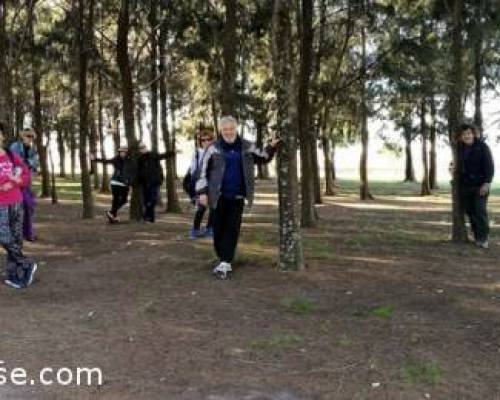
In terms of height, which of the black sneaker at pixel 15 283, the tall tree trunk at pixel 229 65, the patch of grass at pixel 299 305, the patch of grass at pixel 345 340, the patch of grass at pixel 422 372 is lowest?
the patch of grass at pixel 422 372

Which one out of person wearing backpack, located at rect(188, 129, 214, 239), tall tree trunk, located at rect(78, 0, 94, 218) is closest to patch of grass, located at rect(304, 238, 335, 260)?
person wearing backpack, located at rect(188, 129, 214, 239)

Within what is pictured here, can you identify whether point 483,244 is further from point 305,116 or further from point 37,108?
point 37,108

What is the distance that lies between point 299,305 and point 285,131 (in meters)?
2.46

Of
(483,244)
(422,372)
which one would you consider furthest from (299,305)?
(483,244)

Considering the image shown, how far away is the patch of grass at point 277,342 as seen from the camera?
684cm

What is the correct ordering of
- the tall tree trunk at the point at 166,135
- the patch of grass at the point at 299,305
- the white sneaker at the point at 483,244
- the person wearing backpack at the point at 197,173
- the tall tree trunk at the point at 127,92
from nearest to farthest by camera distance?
1. the patch of grass at the point at 299,305
2. the white sneaker at the point at 483,244
3. the person wearing backpack at the point at 197,173
4. the tall tree trunk at the point at 127,92
5. the tall tree trunk at the point at 166,135

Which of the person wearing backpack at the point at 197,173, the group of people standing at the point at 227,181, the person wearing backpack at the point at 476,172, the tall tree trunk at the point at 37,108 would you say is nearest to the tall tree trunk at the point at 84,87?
the tall tree trunk at the point at 37,108

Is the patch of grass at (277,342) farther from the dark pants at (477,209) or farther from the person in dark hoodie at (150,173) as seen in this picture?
the person in dark hoodie at (150,173)

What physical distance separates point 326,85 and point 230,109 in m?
13.8

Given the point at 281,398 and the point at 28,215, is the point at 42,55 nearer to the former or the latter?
the point at 28,215

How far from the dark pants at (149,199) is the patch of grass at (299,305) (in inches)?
361

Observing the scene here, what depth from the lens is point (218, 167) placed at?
31.3 feet

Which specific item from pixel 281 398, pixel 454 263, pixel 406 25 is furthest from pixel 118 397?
pixel 406 25

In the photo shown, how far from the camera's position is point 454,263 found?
11.2 meters
